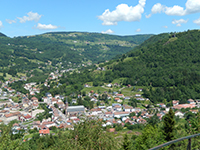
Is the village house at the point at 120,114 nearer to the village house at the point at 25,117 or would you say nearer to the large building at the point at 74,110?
the large building at the point at 74,110

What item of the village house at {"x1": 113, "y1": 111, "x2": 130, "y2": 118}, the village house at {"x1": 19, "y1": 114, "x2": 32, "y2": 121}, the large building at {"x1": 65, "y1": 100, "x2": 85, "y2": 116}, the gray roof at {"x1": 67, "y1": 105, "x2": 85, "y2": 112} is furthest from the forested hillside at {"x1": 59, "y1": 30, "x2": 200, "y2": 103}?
the village house at {"x1": 19, "y1": 114, "x2": 32, "y2": 121}

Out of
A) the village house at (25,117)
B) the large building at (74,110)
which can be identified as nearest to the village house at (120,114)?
the large building at (74,110)

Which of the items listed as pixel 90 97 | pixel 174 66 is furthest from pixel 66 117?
pixel 174 66

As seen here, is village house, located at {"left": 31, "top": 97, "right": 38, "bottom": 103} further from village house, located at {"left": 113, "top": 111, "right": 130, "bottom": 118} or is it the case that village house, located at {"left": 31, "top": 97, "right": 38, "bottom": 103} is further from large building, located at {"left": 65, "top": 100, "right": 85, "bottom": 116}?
village house, located at {"left": 113, "top": 111, "right": 130, "bottom": 118}

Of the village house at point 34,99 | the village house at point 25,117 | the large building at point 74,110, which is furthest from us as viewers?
the village house at point 34,99

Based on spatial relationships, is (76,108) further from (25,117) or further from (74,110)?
(25,117)

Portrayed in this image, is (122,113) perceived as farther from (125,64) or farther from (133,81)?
(125,64)

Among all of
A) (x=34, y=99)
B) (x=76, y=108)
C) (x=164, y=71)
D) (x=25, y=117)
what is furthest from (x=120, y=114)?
(x=164, y=71)

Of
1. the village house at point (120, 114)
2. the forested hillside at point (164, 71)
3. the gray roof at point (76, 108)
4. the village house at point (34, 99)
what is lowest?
the village house at point (120, 114)
